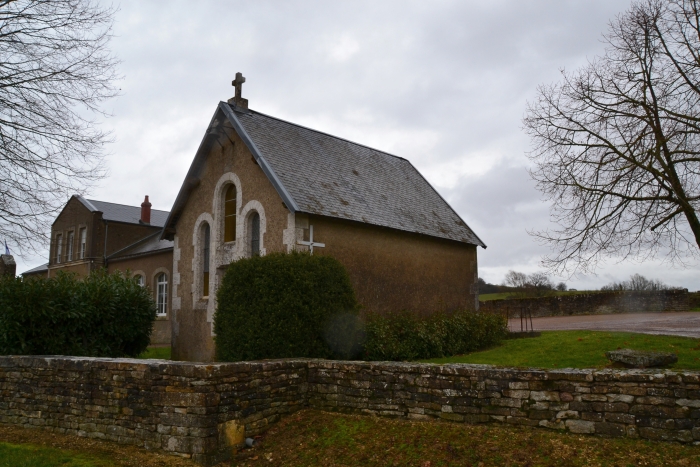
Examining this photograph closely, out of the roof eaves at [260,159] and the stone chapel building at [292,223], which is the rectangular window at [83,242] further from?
the roof eaves at [260,159]

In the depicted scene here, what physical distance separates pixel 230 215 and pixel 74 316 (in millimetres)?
5259

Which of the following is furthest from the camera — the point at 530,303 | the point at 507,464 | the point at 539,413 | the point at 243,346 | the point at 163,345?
the point at 530,303

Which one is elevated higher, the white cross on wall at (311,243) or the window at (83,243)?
the window at (83,243)

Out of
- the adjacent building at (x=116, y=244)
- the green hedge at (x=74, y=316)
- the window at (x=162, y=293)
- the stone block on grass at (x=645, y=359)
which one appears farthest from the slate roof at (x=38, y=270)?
the stone block on grass at (x=645, y=359)

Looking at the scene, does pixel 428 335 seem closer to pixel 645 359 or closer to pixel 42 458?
pixel 645 359

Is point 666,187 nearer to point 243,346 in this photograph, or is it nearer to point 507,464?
point 507,464

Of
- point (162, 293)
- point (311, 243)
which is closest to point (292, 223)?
point (311, 243)

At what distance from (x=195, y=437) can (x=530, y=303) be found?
24.5 meters

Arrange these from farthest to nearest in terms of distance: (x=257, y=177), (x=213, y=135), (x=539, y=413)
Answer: (x=213, y=135), (x=257, y=177), (x=539, y=413)

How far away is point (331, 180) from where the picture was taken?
16422 millimetres

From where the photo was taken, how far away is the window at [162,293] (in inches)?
934

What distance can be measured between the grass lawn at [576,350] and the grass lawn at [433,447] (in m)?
4.35

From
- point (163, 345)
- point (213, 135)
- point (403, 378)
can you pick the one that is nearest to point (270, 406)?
point (403, 378)

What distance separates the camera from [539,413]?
6758 mm
